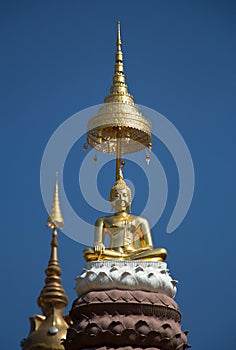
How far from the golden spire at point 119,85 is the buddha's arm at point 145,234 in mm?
2434

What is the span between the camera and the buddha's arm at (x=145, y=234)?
19.5 metres

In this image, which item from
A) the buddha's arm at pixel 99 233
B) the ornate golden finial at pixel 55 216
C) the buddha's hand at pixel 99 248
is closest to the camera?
the buddha's hand at pixel 99 248

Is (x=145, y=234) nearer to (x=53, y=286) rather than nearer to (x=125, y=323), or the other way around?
(x=125, y=323)

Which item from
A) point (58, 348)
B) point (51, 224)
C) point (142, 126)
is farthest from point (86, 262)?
point (51, 224)

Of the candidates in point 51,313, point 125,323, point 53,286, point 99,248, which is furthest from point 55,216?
point 125,323

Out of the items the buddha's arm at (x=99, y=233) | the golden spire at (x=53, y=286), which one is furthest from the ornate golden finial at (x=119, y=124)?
the golden spire at (x=53, y=286)

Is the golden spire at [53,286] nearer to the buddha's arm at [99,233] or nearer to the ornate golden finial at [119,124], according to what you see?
the ornate golden finial at [119,124]

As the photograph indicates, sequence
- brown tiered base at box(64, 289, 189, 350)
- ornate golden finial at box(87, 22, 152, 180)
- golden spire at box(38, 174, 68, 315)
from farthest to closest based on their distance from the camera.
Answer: golden spire at box(38, 174, 68, 315) → ornate golden finial at box(87, 22, 152, 180) → brown tiered base at box(64, 289, 189, 350)

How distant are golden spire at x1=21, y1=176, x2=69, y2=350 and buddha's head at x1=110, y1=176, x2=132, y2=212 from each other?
515 centimetres

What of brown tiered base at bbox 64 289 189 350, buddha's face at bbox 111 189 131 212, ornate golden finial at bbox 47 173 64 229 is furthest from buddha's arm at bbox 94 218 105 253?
ornate golden finial at bbox 47 173 64 229

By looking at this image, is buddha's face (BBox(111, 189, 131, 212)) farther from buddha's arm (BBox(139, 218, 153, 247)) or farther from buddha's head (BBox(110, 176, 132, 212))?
buddha's arm (BBox(139, 218, 153, 247))

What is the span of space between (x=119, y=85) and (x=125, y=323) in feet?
17.3

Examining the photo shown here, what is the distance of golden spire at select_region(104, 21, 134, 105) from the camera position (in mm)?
20672

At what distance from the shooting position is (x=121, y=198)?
1972cm
